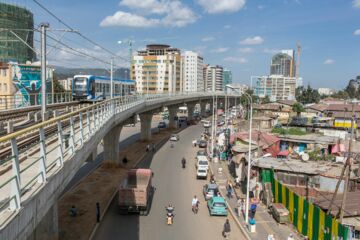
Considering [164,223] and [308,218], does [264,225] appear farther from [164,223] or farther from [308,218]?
[164,223]

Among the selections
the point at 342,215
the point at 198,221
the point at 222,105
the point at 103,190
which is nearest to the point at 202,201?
the point at 198,221

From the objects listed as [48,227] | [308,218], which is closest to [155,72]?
[308,218]

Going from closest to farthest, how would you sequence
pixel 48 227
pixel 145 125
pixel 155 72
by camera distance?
pixel 48 227 < pixel 145 125 < pixel 155 72

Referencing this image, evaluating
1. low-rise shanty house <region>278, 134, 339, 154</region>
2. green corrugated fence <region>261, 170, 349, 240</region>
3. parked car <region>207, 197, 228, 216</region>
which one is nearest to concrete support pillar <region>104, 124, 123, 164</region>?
parked car <region>207, 197, 228, 216</region>

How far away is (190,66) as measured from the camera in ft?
643

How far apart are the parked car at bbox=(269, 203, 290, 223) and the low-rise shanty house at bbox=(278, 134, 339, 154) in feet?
51.7

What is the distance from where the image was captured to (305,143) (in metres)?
41.7

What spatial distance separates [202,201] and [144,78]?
425 feet

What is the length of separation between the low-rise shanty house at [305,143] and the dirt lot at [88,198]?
19.1 m

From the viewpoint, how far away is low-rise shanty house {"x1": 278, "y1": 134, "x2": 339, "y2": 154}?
40562mm

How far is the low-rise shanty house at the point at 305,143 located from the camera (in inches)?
1597

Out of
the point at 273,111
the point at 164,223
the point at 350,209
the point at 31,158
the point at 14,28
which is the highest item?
the point at 14,28

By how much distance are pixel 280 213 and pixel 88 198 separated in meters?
15.8

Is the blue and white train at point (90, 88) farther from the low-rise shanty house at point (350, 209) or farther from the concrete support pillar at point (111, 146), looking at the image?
the low-rise shanty house at point (350, 209)
